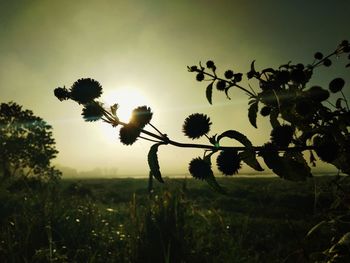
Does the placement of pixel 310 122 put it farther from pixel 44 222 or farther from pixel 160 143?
pixel 44 222

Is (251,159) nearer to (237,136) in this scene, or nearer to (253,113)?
(237,136)

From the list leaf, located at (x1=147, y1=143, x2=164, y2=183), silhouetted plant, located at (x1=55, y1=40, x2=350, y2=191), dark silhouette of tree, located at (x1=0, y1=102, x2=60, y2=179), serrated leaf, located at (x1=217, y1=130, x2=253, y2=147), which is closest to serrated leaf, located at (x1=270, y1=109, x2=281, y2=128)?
silhouetted plant, located at (x1=55, y1=40, x2=350, y2=191)

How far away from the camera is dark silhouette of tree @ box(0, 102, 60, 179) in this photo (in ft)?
73.3

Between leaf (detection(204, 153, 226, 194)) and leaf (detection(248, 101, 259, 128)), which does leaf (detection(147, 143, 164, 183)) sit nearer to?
leaf (detection(204, 153, 226, 194))

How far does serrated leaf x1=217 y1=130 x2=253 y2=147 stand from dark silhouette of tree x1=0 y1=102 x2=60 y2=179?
22319 mm

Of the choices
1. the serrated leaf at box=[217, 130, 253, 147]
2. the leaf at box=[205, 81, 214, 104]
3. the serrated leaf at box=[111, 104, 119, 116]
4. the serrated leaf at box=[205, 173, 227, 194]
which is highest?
the leaf at box=[205, 81, 214, 104]

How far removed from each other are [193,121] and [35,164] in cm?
2269

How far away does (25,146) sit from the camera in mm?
22516

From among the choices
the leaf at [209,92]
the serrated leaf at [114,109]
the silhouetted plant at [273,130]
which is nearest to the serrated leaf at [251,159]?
the silhouetted plant at [273,130]

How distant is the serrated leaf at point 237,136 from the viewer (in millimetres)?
Answer: 1252

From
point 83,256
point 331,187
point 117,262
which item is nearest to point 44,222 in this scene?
point 83,256

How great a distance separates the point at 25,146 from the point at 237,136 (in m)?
23.2

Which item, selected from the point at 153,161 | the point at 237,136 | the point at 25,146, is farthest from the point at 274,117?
the point at 25,146

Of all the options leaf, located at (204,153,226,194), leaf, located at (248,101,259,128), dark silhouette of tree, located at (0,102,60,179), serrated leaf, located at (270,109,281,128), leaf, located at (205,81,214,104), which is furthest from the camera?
dark silhouette of tree, located at (0,102,60,179)
